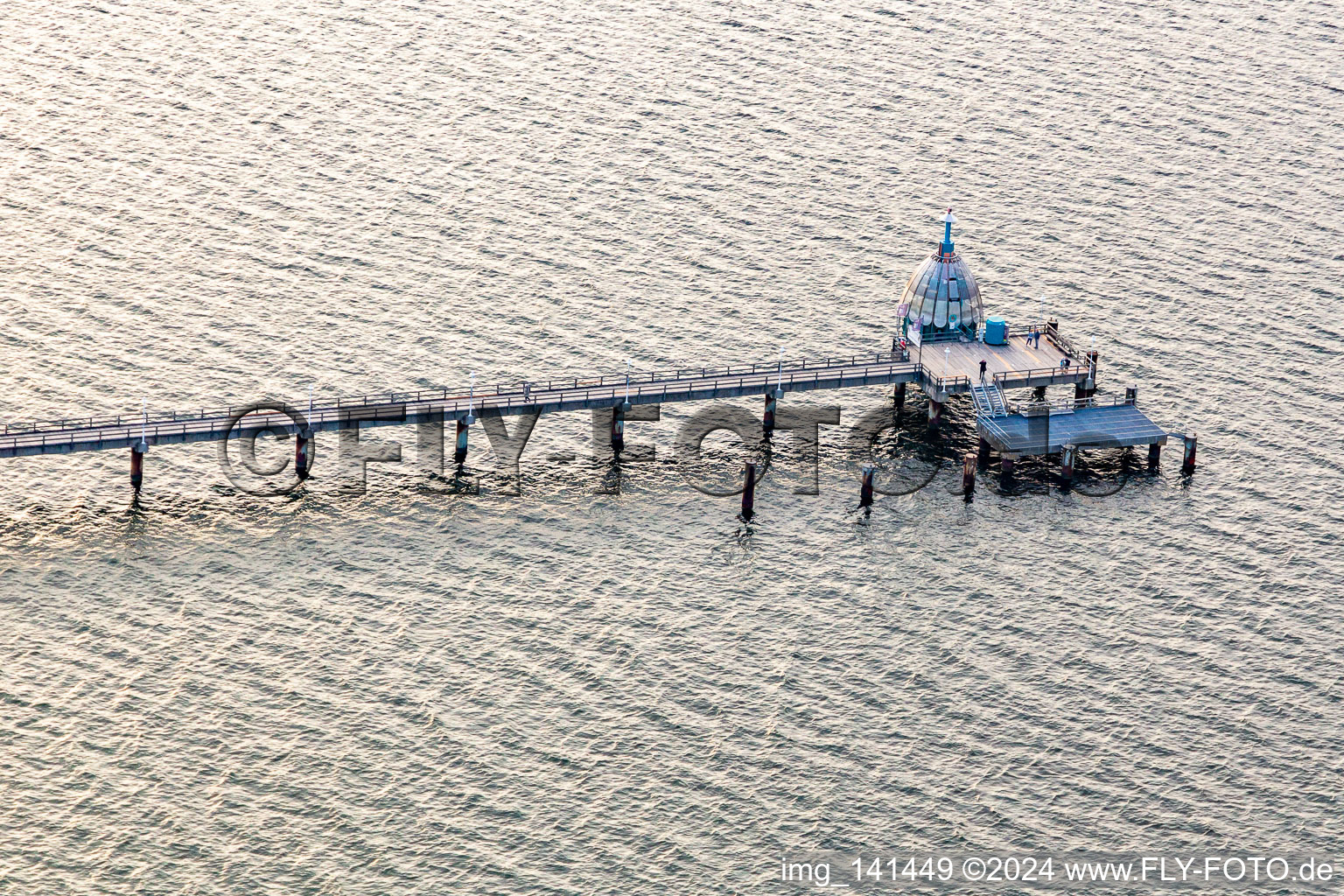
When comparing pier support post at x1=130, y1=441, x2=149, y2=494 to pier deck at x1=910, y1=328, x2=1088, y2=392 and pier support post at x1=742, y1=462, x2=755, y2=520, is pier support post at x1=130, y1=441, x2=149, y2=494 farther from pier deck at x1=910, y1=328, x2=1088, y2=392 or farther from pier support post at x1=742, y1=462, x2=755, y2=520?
pier deck at x1=910, y1=328, x2=1088, y2=392

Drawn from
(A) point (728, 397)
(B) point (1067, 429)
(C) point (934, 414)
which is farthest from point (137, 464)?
(B) point (1067, 429)

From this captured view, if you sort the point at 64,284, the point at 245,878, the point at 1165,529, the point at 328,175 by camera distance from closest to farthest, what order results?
the point at 245,878
the point at 1165,529
the point at 64,284
the point at 328,175

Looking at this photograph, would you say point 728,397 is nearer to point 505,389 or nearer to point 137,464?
point 505,389

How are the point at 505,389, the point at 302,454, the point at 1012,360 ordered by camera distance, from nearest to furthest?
1. the point at 302,454
2. the point at 505,389
3. the point at 1012,360

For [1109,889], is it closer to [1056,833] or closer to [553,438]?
[1056,833]

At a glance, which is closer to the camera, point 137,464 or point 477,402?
point 137,464

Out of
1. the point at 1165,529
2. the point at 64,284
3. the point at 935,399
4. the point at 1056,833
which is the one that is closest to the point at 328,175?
the point at 64,284

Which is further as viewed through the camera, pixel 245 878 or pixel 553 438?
pixel 553 438
